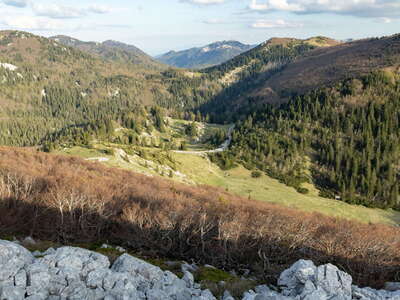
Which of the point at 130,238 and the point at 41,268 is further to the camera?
the point at 130,238

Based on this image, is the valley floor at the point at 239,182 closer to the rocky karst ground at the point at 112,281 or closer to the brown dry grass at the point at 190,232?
the brown dry grass at the point at 190,232

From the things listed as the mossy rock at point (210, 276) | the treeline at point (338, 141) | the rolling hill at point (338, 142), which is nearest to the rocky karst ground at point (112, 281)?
the mossy rock at point (210, 276)

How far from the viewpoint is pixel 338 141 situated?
5856 inches

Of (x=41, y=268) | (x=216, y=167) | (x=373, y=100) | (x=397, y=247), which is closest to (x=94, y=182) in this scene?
(x=41, y=268)

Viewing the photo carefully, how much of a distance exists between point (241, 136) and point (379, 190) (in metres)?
71.3

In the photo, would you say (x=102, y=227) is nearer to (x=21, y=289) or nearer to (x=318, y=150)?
(x=21, y=289)

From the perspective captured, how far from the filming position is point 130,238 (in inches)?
1479

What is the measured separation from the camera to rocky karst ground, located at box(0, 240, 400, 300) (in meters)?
17.6

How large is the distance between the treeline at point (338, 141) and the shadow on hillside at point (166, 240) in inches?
3378

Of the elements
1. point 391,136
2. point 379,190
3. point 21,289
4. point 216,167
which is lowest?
point 379,190

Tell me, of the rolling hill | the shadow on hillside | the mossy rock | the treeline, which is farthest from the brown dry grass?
the treeline

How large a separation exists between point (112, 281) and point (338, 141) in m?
151

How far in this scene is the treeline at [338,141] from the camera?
413 feet

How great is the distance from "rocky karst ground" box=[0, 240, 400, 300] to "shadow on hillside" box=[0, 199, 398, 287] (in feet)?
31.6
